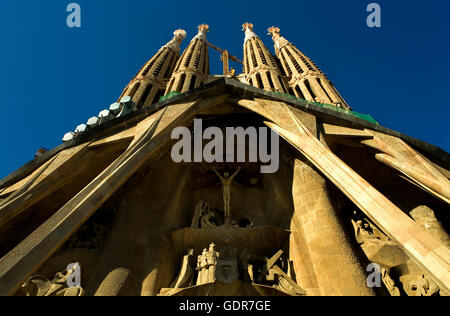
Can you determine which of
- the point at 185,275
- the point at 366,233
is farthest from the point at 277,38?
the point at 185,275

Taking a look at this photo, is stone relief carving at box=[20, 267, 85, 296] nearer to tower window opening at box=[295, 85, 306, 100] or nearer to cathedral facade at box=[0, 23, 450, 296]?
cathedral facade at box=[0, 23, 450, 296]

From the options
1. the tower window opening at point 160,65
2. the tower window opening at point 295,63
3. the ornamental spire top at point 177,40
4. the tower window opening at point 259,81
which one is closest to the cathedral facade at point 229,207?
the tower window opening at point 259,81

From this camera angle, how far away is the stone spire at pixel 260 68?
2068 cm

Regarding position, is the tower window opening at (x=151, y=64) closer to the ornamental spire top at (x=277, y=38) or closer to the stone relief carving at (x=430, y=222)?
the ornamental spire top at (x=277, y=38)

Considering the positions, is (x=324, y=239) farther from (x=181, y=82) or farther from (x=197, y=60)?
(x=197, y=60)

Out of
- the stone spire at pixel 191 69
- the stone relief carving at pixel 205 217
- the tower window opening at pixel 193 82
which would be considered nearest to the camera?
the stone relief carving at pixel 205 217

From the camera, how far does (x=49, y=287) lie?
6129mm

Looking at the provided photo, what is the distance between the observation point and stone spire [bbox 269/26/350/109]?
60.3 feet

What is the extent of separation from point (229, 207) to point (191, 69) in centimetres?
1492

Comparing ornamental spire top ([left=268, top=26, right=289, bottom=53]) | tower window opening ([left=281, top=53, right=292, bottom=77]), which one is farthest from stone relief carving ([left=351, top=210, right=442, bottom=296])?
ornamental spire top ([left=268, top=26, right=289, bottom=53])

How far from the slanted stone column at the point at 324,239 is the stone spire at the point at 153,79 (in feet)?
38.9

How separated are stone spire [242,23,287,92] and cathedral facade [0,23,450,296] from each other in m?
9.73
